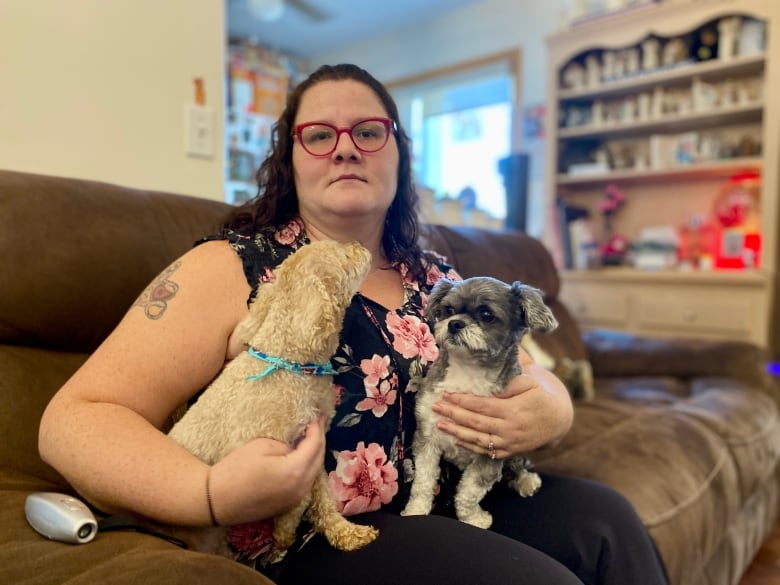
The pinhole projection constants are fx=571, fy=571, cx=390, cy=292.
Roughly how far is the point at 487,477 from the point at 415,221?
1.71 ft

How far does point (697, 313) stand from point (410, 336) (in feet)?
8.42

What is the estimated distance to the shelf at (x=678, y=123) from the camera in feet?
9.73

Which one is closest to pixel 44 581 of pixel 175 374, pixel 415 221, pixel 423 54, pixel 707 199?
pixel 175 374

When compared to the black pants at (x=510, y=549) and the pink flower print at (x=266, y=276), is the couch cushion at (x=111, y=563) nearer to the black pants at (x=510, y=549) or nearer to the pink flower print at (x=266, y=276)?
the black pants at (x=510, y=549)

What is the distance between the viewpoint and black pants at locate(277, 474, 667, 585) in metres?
0.79

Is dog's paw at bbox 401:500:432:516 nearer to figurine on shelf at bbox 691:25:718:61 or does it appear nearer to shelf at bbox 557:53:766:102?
shelf at bbox 557:53:766:102

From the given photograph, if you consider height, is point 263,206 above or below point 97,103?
below

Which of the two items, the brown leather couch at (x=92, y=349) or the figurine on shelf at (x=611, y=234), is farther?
the figurine on shelf at (x=611, y=234)

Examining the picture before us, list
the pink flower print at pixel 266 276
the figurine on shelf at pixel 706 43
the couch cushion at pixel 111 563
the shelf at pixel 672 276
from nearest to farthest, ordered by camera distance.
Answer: the couch cushion at pixel 111 563 < the pink flower print at pixel 266 276 < the shelf at pixel 672 276 < the figurine on shelf at pixel 706 43

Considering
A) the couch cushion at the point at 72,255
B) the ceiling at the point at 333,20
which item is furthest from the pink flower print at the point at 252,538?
the ceiling at the point at 333,20

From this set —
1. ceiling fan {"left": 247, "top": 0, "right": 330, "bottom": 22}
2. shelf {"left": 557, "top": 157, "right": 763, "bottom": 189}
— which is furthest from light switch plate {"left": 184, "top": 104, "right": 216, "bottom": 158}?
shelf {"left": 557, "top": 157, "right": 763, "bottom": 189}

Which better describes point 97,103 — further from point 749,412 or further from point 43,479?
point 749,412

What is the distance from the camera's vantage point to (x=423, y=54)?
4059 millimetres

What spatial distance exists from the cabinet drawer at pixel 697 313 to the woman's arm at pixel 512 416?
2.27 metres
